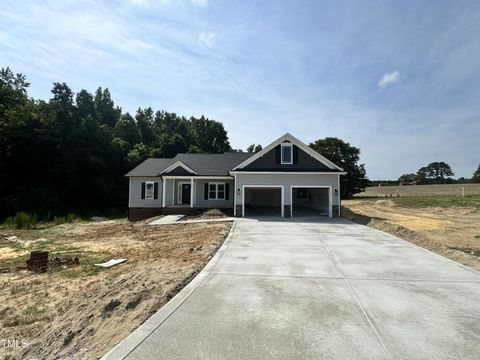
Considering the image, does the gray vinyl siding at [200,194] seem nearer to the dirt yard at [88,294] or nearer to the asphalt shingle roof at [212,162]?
the asphalt shingle roof at [212,162]

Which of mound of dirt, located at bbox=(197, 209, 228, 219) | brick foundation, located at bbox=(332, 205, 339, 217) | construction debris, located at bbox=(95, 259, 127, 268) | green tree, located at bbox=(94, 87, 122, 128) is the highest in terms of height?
green tree, located at bbox=(94, 87, 122, 128)

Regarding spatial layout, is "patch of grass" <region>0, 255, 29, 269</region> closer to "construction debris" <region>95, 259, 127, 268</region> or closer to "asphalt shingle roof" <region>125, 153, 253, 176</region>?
"construction debris" <region>95, 259, 127, 268</region>

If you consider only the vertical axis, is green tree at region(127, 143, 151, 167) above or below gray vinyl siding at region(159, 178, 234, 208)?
above

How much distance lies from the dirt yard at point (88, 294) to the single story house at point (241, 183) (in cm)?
893

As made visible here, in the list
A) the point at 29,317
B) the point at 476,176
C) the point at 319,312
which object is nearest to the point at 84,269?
the point at 29,317

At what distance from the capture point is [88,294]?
18.6 feet

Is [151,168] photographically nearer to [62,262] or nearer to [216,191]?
[216,191]

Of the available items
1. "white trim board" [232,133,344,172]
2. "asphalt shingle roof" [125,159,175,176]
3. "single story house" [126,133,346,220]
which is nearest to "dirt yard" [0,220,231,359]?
"single story house" [126,133,346,220]

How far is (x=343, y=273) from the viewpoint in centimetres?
620

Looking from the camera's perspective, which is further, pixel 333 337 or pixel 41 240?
pixel 41 240

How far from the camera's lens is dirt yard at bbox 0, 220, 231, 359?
3.88 meters

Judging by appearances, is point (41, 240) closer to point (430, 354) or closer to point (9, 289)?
point (9, 289)

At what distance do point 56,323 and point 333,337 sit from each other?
175 inches

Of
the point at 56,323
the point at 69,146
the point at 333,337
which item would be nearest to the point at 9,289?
the point at 56,323
